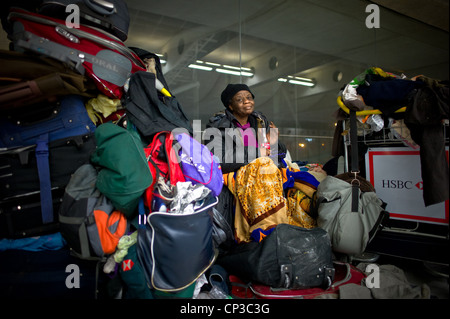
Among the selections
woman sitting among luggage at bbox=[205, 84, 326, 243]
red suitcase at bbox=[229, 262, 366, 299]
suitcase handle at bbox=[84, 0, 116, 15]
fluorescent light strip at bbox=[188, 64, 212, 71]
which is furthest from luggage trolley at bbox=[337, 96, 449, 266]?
fluorescent light strip at bbox=[188, 64, 212, 71]

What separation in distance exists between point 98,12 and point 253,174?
1523mm

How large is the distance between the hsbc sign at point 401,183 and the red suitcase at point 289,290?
59 centimetres

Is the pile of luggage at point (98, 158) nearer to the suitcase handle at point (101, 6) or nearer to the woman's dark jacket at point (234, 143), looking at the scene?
the suitcase handle at point (101, 6)

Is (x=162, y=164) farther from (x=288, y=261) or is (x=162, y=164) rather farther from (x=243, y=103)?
(x=243, y=103)

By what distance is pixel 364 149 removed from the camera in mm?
2029

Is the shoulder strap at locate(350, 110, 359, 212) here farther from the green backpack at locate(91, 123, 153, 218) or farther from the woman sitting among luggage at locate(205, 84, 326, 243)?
the green backpack at locate(91, 123, 153, 218)

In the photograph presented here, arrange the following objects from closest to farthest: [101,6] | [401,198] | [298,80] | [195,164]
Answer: [195,164] → [101,6] → [401,198] → [298,80]

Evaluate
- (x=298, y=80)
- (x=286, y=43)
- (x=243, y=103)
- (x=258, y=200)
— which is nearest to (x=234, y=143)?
(x=243, y=103)

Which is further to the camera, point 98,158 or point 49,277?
point 98,158

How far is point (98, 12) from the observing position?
1693 mm

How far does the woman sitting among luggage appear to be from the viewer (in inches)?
67.1

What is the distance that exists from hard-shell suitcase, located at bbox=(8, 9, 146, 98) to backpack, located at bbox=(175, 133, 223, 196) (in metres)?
0.64

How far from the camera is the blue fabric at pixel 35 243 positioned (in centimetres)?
141

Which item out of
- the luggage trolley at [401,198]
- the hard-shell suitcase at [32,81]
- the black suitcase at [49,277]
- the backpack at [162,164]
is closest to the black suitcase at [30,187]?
the black suitcase at [49,277]
